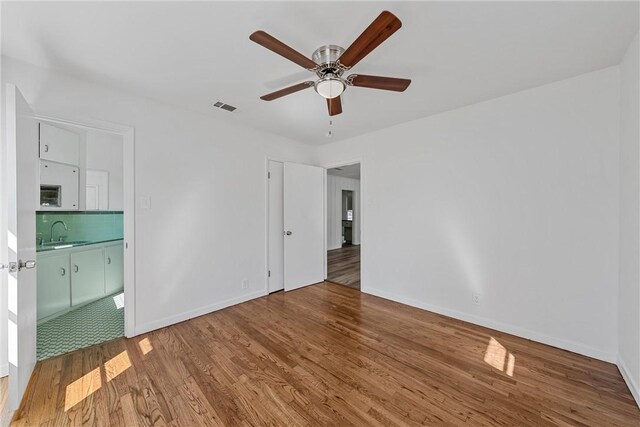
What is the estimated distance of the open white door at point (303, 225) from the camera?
12.6 feet

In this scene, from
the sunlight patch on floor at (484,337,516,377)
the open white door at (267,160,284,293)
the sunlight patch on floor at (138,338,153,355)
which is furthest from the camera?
the open white door at (267,160,284,293)

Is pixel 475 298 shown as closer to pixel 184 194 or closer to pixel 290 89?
pixel 290 89

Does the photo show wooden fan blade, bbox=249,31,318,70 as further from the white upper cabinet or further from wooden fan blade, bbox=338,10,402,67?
the white upper cabinet

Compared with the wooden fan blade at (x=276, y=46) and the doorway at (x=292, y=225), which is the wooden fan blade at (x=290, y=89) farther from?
the doorway at (x=292, y=225)

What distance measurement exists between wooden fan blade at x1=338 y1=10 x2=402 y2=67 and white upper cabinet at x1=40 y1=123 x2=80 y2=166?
3.59 m

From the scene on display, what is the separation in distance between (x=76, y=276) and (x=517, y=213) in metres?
5.20

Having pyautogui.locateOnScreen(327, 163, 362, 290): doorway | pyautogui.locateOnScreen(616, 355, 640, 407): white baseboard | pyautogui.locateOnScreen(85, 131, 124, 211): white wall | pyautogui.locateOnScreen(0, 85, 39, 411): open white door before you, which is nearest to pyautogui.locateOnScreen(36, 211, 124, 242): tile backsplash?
pyautogui.locateOnScreen(85, 131, 124, 211): white wall

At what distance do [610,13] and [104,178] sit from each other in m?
5.97

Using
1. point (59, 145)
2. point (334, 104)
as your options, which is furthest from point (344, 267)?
point (59, 145)

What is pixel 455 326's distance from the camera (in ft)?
8.72

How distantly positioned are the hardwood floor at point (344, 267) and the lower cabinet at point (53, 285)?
142 inches

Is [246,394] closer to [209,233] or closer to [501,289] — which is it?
[209,233]

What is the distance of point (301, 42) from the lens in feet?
5.64

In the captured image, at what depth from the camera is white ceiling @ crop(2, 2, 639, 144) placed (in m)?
1.44
